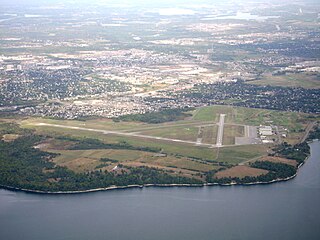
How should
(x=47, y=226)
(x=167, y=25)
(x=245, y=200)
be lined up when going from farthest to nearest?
(x=167, y=25) < (x=245, y=200) < (x=47, y=226)

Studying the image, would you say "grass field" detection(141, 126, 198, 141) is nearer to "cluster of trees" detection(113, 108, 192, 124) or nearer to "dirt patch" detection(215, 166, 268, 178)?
"cluster of trees" detection(113, 108, 192, 124)

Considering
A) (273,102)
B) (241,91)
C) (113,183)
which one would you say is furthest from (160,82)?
(113,183)

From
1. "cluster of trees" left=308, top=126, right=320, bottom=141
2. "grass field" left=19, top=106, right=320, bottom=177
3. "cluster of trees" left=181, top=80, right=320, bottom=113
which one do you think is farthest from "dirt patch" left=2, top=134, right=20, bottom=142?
"cluster of trees" left=308, top=126, right=320, bottom=141

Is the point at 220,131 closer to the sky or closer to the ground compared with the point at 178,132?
closer to the sky

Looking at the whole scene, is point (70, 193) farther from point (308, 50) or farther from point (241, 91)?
point (308, 50)

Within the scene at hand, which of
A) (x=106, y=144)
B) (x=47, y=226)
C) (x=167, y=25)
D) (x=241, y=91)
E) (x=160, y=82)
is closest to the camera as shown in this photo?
(x=47, y=226)

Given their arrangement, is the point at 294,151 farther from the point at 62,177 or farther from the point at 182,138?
the point at 62,177

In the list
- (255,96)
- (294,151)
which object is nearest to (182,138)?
(294,151)
